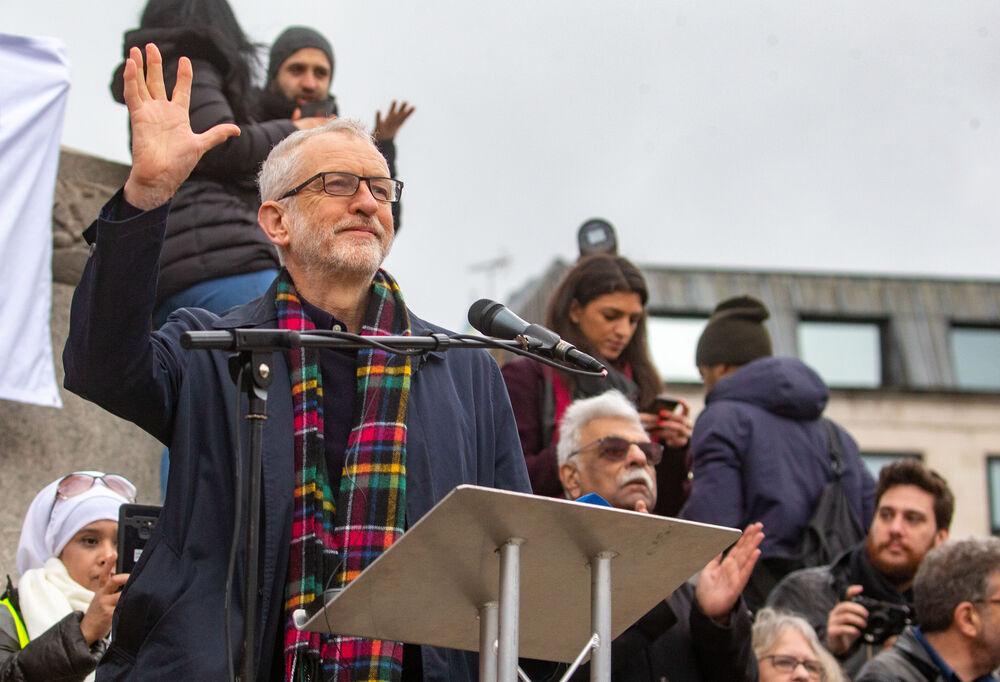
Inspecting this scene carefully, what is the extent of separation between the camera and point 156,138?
148 inches

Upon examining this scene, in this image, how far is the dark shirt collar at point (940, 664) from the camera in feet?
20.3

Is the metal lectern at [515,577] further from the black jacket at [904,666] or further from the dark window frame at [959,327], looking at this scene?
the dark window frame at [959,327]

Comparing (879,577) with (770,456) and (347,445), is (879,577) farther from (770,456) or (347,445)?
(347,445)

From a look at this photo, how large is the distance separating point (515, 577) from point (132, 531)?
1706 mm

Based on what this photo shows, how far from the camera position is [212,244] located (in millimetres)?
6121

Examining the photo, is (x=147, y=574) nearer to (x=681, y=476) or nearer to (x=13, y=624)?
(x=13, y=624)

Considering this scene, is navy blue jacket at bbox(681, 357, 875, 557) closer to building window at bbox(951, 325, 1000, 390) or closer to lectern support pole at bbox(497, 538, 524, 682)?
lectern support pole at bbox(497, 538, 524, 682)

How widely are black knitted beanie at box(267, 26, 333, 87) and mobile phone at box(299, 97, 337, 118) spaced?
24 centimetres

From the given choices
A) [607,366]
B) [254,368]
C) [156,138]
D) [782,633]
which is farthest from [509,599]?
[607,366]

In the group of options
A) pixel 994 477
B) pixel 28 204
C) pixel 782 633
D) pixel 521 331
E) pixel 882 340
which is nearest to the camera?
pixel 521 331

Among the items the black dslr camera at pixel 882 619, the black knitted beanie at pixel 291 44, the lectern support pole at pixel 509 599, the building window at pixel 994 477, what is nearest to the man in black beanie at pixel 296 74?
the black knitted beanie at pixel 291 44

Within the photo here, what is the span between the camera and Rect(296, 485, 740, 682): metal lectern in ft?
10.7

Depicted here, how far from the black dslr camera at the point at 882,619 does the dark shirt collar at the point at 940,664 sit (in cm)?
39

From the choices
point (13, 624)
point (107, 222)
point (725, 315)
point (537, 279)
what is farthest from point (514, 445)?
point (537, 279)
